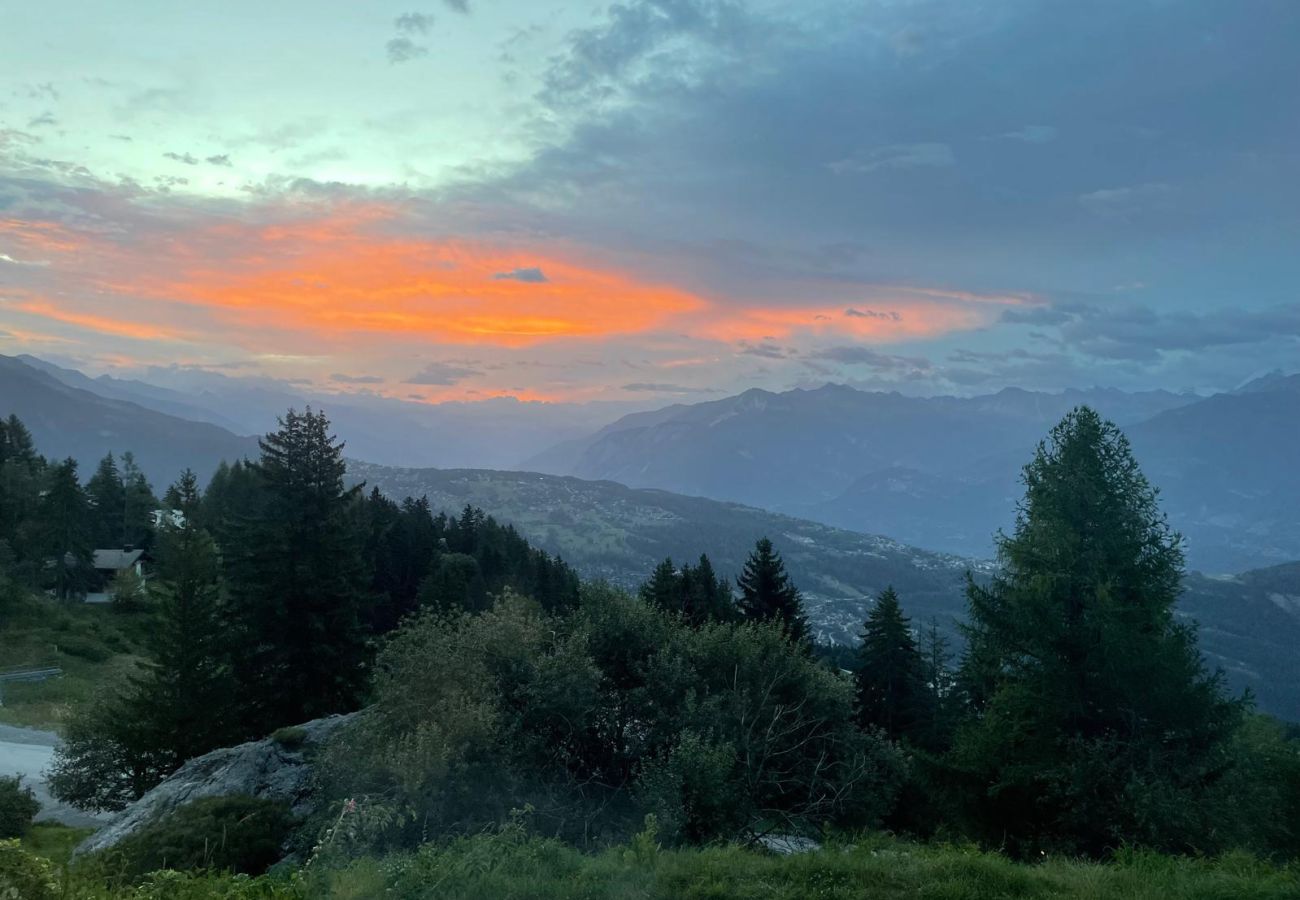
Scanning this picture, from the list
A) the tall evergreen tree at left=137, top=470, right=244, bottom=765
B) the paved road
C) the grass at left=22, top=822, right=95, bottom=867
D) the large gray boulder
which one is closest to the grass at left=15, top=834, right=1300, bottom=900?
the large gray boulder

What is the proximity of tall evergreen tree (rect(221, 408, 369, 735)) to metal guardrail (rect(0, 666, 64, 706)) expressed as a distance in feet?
72.3

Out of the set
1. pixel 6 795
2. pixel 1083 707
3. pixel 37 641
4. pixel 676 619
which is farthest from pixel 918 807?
pixel 37 641

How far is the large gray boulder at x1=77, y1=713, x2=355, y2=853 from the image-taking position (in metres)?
18.6

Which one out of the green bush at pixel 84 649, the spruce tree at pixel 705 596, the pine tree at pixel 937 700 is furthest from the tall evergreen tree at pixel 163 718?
the pine tree at pixel 937 700

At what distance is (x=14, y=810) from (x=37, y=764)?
1235 centimetres

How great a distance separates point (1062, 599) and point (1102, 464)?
3885 mm

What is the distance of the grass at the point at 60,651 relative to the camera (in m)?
41.5

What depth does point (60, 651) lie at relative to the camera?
51.2m

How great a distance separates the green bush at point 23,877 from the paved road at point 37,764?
23.0 meters

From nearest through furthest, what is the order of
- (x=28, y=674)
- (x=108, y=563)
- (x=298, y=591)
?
(x=298, y=591)
(x=28, y=674)
(x=108, y=563)

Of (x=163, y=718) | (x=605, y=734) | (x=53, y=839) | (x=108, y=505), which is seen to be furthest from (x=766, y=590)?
(x=108, y=505)

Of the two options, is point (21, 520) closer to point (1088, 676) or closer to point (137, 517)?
point (137, 517)

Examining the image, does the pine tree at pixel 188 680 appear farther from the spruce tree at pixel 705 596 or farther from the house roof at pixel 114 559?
the house roof at pixel 114 559

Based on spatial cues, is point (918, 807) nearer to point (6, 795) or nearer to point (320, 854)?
point (320, 854)
